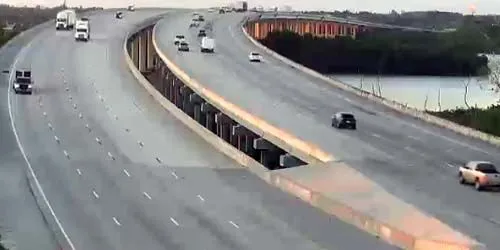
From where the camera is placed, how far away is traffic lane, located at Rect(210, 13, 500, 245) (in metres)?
34.1

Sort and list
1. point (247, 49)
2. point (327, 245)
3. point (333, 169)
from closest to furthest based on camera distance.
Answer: point (327, 245) → point (333, 169) → point (247, 49)

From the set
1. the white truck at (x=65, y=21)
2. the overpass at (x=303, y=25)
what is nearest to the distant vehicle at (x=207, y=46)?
the white truck at (x=65, y=21)

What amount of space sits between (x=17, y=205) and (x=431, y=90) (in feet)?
271

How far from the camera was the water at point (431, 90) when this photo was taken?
317 feet

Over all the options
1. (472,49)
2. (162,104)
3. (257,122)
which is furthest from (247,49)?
(472,49)

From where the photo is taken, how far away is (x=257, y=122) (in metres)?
53.4

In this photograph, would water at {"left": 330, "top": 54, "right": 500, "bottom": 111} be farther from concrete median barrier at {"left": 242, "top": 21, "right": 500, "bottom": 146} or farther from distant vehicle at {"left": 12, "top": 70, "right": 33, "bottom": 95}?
distant vehicle at {"left": 12, "top": 70, "right": 33, "bottom": 95}

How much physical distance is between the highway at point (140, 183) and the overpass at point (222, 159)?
0.06 meters

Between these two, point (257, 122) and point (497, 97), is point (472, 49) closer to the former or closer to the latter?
point (497, 97)

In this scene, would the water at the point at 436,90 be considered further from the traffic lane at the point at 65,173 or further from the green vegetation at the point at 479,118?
the traffic lane at the point at 65,173

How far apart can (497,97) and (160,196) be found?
195 feet

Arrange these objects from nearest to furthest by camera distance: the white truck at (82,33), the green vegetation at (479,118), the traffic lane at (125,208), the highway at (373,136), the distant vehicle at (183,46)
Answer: the traffic lane at (125,208), the highway at (373,136), the green vegetation at (479,118), the distant vehicle at (183,46), the white truck at (82,33)

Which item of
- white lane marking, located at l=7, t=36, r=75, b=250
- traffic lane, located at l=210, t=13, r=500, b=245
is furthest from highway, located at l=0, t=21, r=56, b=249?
traffic lane, located at l=210, t=13, r=500, b=245

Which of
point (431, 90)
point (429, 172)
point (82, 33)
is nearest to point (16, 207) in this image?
point (429, 172)
